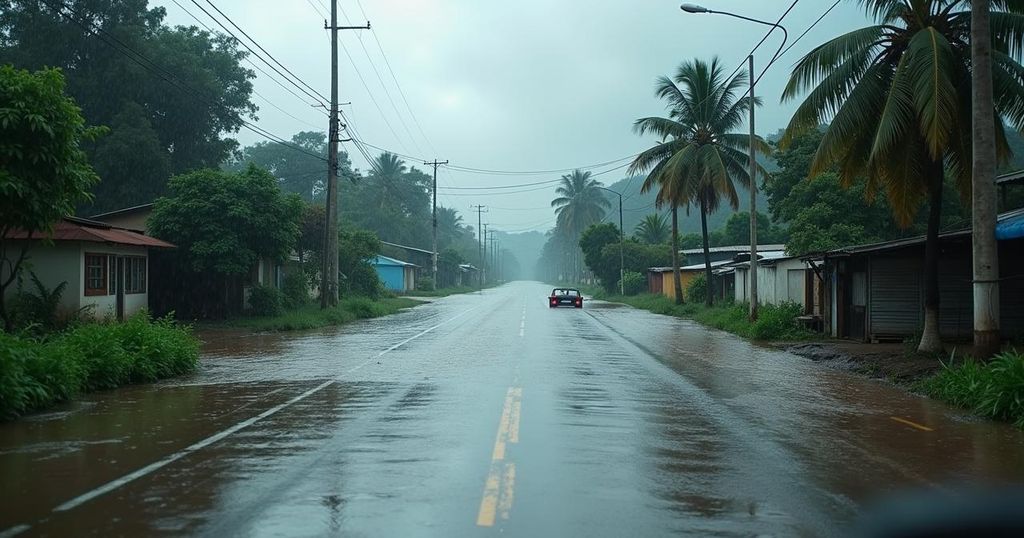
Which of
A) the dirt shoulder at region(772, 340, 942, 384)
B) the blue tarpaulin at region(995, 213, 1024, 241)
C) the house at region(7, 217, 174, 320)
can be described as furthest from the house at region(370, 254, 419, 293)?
the blue tarpaulin at region(995, 213, 1024, 241)

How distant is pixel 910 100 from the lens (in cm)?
1603

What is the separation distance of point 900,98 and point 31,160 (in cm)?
1510

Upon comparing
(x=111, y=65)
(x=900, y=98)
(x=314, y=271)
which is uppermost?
(x=111, y=65)

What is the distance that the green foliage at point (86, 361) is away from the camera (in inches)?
428

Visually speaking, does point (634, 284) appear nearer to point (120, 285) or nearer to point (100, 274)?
point (120, 285)

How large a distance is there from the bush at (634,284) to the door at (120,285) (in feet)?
151

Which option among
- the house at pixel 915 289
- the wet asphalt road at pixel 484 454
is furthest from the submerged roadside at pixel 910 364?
the house at pixel 915 289

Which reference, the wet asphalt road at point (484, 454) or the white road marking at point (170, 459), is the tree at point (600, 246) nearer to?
the wet asphalt road at point (484, 454)

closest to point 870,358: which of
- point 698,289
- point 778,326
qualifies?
point 778,326

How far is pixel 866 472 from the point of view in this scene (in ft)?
26.1

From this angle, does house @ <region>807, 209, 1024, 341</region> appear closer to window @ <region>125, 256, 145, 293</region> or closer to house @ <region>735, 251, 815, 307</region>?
house @ <region>735, 251, 815, 307</region>

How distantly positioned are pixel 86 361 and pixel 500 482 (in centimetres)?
905

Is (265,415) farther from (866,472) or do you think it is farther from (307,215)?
(307,215)

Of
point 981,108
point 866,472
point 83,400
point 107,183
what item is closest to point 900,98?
point 981,108
